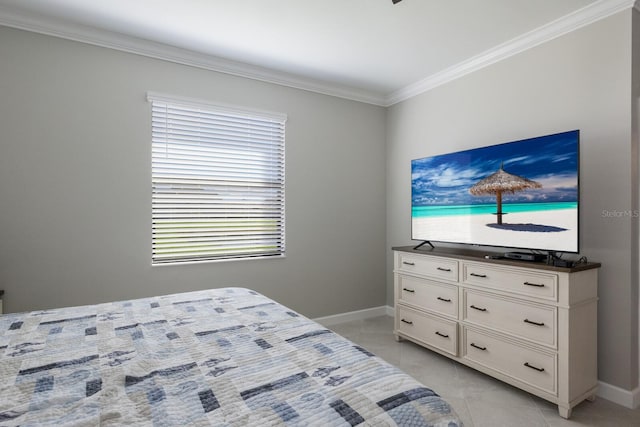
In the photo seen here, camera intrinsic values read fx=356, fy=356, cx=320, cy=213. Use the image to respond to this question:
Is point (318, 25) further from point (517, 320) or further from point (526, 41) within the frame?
point (517, 320)

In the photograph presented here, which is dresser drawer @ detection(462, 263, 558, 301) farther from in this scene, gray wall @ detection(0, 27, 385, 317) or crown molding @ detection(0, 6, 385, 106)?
crown molding @ detection(0, 6, 385, 106)

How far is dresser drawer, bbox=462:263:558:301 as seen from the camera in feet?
7.39

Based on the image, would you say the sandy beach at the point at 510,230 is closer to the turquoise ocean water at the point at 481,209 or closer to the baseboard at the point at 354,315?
the turquoise ocean water at the point at 481,209

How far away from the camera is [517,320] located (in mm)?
2426

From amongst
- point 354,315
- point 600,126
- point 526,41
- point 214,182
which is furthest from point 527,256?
point 214,182

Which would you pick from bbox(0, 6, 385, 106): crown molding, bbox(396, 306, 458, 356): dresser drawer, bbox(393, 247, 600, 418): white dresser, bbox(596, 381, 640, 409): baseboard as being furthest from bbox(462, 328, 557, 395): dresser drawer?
bbox(0, 6, 385, 106): crown molding

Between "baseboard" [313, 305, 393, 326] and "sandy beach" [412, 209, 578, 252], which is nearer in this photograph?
"sandy beach" [412, 209, 578, 252]

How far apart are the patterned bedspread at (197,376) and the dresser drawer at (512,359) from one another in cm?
163

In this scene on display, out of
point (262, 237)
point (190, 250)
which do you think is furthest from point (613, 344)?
point (190, 250)

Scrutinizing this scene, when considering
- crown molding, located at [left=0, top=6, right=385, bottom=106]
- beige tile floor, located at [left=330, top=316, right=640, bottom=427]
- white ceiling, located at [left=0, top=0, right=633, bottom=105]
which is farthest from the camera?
crown molding, located at [left=0, top=6, right=385, bottom=106]

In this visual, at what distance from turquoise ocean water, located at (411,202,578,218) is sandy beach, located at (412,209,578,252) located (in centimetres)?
3

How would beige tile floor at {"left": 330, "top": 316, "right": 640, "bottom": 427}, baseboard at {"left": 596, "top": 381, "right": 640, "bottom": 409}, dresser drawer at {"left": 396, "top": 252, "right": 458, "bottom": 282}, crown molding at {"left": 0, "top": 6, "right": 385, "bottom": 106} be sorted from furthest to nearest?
dresser drawer at {"left": 396, "top": 252, "right": 458, "bottom": 282} → crown molding at {"left": 0, "top": 6, "right": 385, "bottom": 106} → baseboard at {"left": 596, "top": 381, "right": 640, "bottom": 409} → beige tile floor at {"left": 330, "top": 316, "right": 640, "bottom": 427}

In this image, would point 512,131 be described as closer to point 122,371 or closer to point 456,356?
point 456,356

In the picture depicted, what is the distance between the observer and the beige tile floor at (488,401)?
218cm
